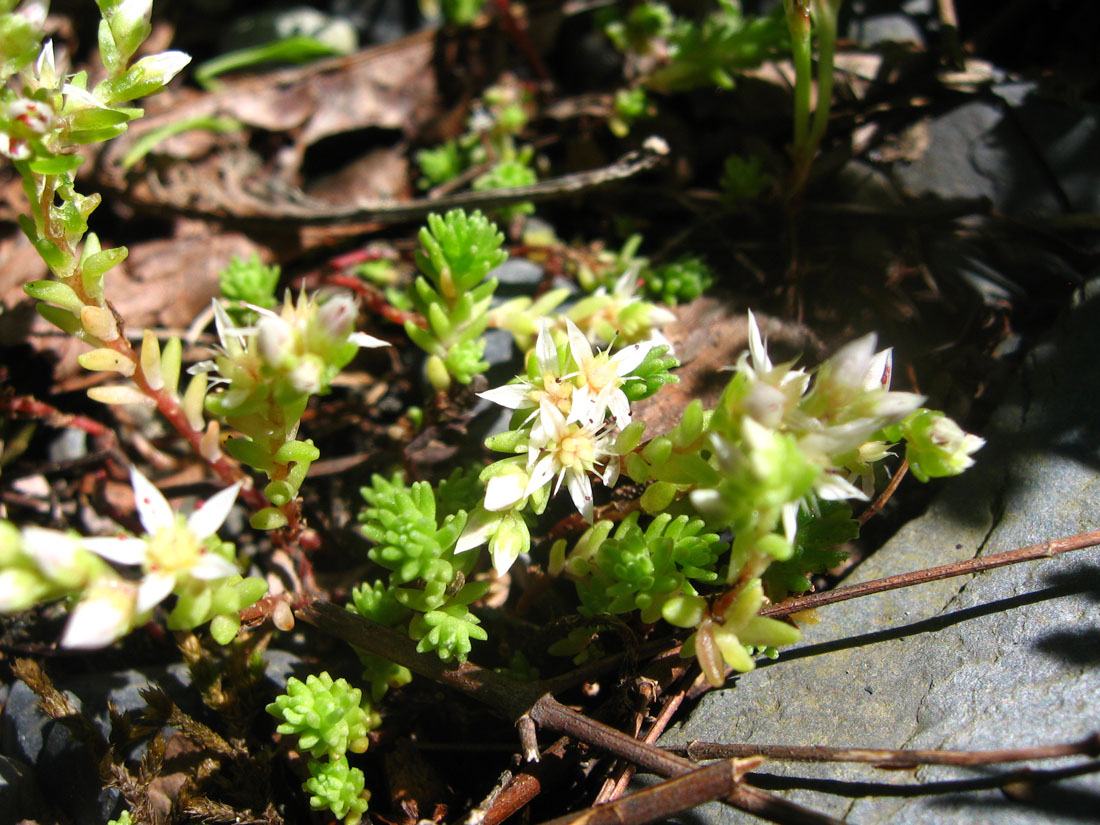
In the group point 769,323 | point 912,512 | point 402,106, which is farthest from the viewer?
point 402,106

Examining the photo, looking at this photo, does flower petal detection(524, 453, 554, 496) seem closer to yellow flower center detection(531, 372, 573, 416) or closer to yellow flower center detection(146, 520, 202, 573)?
yellow flower center detection(531, 372, 573, 416)

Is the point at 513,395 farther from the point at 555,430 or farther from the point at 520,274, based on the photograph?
the point at 520,274

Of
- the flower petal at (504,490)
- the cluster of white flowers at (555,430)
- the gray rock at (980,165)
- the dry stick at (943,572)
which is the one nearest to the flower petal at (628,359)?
the cluster of white flowers at (555,430)

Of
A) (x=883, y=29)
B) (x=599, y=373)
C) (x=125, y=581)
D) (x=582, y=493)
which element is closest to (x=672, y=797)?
(x=582, y=493)

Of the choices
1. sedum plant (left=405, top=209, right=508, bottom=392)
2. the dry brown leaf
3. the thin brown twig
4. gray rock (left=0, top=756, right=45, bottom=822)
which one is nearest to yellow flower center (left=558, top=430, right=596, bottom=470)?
the dry brown leaf

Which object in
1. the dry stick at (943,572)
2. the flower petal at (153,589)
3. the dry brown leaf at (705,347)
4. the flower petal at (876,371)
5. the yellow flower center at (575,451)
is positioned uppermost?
the flower petal at (876,371)

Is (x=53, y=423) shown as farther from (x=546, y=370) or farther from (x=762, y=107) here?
(x=762, y=107)

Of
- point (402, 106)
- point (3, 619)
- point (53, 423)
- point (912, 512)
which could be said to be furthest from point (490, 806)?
point (402, 106)

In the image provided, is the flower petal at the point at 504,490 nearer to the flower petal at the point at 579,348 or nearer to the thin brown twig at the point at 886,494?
the flower petal at the point at 579,348
